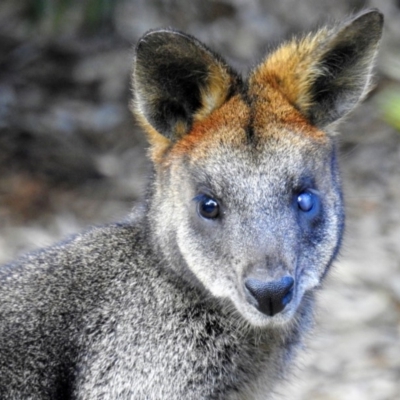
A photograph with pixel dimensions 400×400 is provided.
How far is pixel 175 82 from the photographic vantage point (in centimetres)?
553

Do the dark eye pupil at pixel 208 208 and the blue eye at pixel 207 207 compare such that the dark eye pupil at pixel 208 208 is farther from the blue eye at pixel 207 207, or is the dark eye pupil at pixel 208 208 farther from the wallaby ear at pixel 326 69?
the wallaby ear at pixel 326 69

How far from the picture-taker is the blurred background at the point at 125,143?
8.21 meters

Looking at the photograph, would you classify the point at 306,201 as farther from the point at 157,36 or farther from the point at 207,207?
the point at 157,36

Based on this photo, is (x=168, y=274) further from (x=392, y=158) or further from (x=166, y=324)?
(x=392, y=158)

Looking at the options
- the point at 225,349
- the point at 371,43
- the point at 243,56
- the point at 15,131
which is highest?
the point at 371,43

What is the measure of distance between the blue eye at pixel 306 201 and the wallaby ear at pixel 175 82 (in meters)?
0.71

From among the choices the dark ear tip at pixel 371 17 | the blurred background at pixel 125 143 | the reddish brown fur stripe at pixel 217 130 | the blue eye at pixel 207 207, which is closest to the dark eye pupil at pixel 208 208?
the blue eye at pixel 207 207

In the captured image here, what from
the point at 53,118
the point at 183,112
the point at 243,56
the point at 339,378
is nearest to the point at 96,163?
Answer: the point at 53,118

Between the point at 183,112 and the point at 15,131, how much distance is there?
17.6 feet

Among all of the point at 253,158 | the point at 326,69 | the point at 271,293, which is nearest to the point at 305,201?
the point at 253,158

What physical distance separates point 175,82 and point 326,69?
0.86m

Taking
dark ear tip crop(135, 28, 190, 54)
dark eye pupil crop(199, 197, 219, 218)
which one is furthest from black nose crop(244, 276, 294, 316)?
dark ear tip crop(135, 28, 190, 54)

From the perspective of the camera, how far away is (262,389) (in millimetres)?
5605

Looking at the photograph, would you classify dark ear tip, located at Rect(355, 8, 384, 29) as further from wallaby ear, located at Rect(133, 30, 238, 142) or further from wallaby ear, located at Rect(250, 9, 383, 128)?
wallaby ear, located at Rect(133, 30, 238, 142)
